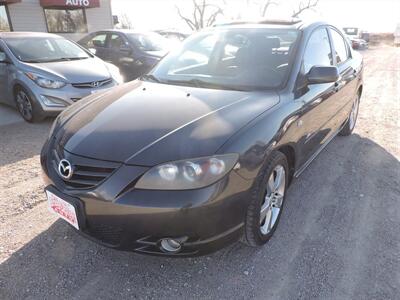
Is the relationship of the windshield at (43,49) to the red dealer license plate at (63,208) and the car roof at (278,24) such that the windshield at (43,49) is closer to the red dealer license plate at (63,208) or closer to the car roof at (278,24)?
the car roof at (278,24)

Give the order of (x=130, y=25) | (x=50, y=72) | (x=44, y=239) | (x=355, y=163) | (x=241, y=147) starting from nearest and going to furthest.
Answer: (x=241, y=147) → (x=44, y=239) → (x=355, y=163) → (x=50, y=72) → (x=130, y=25)

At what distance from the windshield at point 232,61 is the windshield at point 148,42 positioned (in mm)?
5030

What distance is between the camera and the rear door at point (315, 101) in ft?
9.67

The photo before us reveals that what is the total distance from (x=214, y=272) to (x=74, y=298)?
921 millimetres

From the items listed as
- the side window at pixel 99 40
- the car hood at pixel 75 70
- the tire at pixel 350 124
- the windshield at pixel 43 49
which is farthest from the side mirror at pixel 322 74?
the side window at pixel 99 40

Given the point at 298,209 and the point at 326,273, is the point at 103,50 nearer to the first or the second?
the point at 298,209

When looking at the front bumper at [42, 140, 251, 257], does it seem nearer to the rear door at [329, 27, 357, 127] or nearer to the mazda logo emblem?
the mazda logo emblem

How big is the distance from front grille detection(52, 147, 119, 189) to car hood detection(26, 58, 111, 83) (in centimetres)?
375

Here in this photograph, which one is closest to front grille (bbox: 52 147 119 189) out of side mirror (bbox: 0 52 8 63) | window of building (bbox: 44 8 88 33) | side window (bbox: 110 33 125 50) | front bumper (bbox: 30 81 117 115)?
front bumper (bbox: 30 81 117 115)

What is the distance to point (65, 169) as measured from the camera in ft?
7.27

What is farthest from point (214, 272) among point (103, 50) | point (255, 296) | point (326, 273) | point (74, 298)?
point (103, 50)

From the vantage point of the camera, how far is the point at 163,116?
95.3 inches

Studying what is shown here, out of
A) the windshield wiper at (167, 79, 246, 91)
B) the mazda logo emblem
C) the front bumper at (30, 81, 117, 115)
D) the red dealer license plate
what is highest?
the windshield wiper at (167, 79, 246, 91)

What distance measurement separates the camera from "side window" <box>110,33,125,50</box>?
28.1 feet
